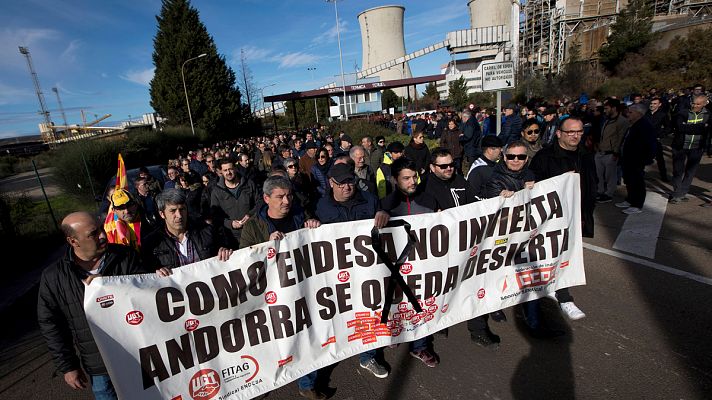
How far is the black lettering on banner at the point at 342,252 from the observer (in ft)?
8.59

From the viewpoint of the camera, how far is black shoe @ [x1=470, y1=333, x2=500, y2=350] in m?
3.07

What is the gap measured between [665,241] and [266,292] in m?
5.22

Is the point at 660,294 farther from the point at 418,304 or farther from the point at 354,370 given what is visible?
the point at 354,370

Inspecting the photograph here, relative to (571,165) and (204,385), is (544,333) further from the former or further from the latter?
(204,385)

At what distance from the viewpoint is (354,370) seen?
3.03 meters

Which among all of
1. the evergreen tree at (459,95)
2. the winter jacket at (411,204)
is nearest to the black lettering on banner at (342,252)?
the winter jacket at (411,204)

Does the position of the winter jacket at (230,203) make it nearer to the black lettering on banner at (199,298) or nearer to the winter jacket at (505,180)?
the black lettering on banner at (199,298)

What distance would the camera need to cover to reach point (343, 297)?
2666 mm

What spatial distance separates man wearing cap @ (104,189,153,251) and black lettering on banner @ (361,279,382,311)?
6.86 feet

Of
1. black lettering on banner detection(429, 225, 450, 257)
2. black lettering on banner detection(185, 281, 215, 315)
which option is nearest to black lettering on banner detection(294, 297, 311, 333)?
black lettering on banner detection(185, 281, 215, 315)

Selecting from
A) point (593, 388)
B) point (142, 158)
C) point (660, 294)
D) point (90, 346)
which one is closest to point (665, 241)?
point (660, 294)

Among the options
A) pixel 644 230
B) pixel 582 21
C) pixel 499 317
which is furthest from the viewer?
pixel 582 21

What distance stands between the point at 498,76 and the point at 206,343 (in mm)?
6711

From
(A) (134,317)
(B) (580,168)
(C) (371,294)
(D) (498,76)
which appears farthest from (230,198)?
(D) (498,76)
